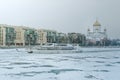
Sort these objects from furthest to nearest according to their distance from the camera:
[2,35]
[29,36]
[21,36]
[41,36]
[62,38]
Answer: [62,38], [41,36], [29,36], [21,36], [2,35]

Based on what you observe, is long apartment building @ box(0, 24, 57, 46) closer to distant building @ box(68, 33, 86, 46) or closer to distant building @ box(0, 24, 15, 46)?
distant building @ box(0, 24, 15, 46)

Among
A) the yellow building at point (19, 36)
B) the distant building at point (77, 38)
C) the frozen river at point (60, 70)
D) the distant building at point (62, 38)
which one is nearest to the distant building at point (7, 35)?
the yellow building at point (19, 36)

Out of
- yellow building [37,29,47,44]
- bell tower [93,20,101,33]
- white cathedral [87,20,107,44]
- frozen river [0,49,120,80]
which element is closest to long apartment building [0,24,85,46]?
yellow building [37,29,47,44]

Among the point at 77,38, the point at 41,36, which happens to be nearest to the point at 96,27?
the point at 77,38

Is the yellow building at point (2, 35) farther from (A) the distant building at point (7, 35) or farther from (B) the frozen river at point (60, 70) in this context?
(B) the frozen river at point (60, 70)

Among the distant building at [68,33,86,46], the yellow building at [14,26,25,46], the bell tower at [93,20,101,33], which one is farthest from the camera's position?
the bell tower at [93,20,101,33]

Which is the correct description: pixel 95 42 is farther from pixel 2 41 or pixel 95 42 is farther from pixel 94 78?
pixel 94 78

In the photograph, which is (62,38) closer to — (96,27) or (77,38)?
(77,38)

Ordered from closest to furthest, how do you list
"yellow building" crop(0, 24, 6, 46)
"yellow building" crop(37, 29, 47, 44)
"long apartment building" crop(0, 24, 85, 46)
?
"yellow building" crop(0, 24, 6, 46) → "long apartment building" crop(0, 24, 85, 46) → "yellow building" crop(37, 29, 47, 44)

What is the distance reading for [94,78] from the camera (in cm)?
1474

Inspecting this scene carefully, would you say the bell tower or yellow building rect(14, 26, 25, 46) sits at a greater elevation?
the bell tower

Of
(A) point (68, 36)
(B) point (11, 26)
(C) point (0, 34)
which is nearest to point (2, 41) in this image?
(C) point (0, 34)

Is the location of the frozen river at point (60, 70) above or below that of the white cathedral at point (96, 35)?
below

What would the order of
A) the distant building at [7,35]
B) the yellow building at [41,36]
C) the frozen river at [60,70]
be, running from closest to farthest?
the frozen river at [60,70]
the distant building at [7,35]
the yellow building at [41,36]
